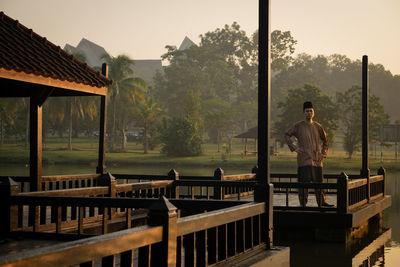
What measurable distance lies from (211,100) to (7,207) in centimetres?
8349

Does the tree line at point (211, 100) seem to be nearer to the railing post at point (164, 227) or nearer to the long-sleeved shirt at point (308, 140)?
the long-sleeved shirt at point (308, 140)

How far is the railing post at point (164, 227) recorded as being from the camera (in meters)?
5.06

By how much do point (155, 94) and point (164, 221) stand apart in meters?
99.9

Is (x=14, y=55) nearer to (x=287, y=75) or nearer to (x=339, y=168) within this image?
(x=339, y=168)

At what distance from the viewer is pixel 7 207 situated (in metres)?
8.39

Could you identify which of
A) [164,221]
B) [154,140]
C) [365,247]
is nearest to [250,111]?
[154,140]

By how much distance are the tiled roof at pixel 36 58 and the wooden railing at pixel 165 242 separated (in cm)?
407

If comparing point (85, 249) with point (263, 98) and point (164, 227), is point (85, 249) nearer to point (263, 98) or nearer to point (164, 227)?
point (164, 227)

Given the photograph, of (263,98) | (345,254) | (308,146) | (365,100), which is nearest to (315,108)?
(365,100)

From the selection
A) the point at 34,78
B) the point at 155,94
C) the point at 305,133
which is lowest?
the point at 305,133

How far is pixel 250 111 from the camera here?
3804 inches

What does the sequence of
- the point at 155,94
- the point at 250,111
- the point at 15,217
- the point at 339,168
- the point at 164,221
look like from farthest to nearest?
the point at 155,94
the point at 250,111
the point at 339,168
the point at 15,217
the point at 164,221

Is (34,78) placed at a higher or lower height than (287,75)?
lower

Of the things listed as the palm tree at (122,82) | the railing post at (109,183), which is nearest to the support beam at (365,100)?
the railing post at (109,183)
